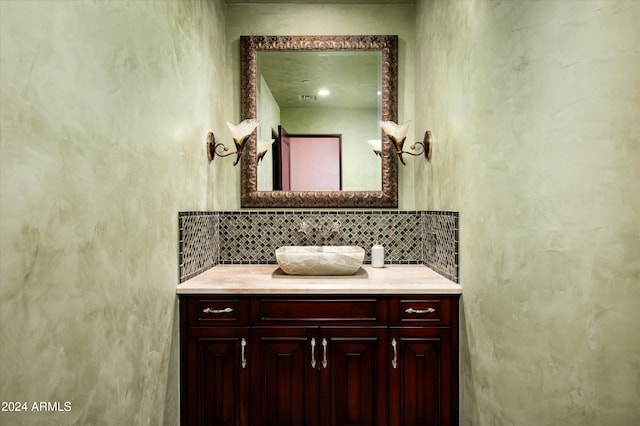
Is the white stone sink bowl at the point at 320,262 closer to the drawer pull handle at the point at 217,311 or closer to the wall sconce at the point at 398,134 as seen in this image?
the drawer pull handle at the point at 217,311

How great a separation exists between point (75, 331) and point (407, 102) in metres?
2.25

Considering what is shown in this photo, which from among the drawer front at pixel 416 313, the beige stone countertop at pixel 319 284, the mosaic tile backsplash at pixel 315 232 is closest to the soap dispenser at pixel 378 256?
the mosaic tile backsplash at pixel 315 232

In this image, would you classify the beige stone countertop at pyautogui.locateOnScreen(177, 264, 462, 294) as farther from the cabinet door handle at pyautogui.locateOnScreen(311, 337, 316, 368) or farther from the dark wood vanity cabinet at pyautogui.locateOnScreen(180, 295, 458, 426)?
the cabinet door handle at pyautogui.locateOnScreen(311, 337, 316, 368)

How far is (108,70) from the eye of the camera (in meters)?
1.17

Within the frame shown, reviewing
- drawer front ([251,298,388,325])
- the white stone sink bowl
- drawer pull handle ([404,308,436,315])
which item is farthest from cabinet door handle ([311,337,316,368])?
drawer pull handle ([404,308,436,315])

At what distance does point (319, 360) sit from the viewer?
1787 mm

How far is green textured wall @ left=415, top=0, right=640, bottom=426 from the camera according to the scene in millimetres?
942

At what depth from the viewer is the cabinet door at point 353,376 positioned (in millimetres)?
1776

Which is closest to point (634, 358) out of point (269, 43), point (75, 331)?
point (75, 331)

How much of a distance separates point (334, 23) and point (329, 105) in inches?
22.6

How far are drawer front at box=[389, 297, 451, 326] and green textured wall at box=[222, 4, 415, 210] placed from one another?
0.85 metres

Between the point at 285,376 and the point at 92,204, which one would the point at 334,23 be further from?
→ the point at 285,376

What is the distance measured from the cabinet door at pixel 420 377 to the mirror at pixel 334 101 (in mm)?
962

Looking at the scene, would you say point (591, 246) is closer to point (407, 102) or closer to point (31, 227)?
point (31, 227)
